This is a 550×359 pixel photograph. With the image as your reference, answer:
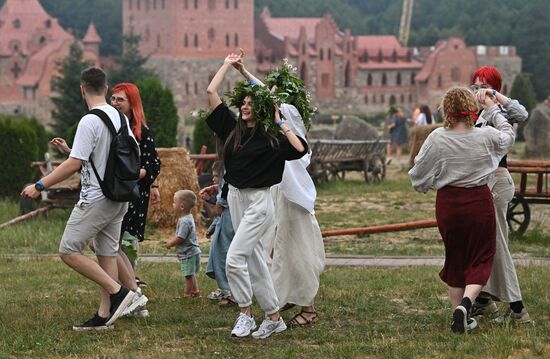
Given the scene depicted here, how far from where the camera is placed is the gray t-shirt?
29.3ft

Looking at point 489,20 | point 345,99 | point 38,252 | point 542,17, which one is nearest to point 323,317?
point 38,252

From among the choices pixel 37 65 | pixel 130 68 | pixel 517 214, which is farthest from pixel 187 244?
pixel 37 65

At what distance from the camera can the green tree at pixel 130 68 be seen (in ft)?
218

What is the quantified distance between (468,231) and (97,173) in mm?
1950

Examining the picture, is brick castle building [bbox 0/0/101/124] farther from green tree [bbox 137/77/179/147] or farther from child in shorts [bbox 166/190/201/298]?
child in shorts [bbox 166/190/201/298]

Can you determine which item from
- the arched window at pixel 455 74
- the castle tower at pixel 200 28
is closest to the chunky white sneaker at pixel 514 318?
the castle tower at pixel 200 28

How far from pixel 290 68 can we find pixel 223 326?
1486 mm

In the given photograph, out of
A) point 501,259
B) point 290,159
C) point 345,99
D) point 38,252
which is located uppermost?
point 290,159

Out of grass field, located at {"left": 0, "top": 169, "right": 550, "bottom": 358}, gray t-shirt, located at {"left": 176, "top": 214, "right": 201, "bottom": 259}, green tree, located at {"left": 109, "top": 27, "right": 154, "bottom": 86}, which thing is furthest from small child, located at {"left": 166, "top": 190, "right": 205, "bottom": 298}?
green tree, located at {"left": 109, "top": 27, "right": 154, "bottom": 86}

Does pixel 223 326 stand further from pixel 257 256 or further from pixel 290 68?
pixel 290 68

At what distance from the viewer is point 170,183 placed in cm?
1389

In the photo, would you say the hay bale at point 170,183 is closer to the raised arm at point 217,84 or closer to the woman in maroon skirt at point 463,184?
the raised arm at point 217,84

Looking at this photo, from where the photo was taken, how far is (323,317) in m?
8.03

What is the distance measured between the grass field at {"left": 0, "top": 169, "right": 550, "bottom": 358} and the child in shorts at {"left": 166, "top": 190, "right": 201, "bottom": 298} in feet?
0.42
